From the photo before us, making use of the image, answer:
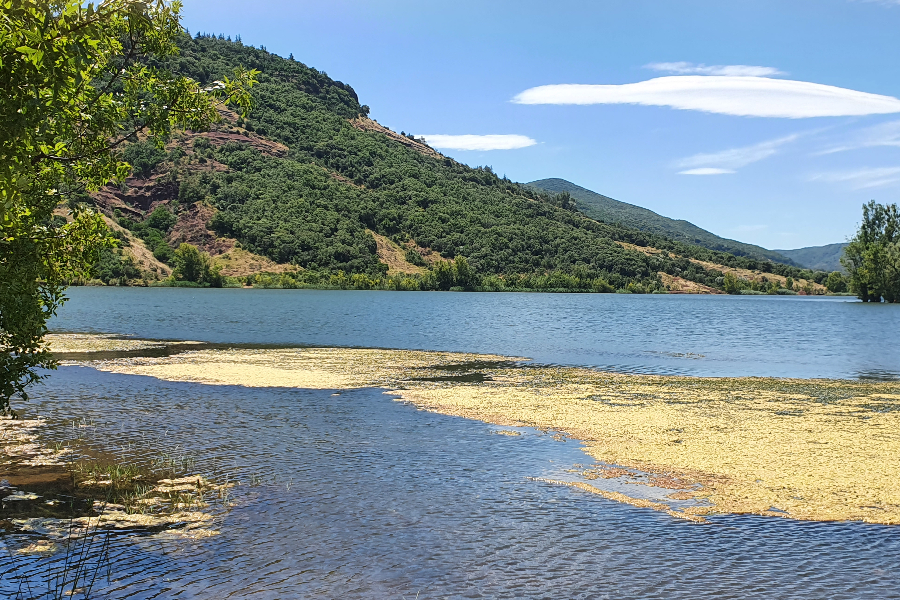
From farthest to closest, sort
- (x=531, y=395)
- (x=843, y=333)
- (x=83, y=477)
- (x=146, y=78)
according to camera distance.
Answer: (x=843, y=333) → (x=531, y=395) → (x=83, y=477) → (x=146, y=78)

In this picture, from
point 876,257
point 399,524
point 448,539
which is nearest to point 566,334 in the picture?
point 399,524

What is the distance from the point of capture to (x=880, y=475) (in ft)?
62.9

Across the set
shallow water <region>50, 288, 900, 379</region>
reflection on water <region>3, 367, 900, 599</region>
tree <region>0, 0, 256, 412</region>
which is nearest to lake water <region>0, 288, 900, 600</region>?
reflection on water <region>3, 367, 900, 599</region>

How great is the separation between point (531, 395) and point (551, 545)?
19.0 m

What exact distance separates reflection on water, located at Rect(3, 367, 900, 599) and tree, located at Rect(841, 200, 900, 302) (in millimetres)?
176440

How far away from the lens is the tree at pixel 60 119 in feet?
29.1

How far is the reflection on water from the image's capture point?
12383mm

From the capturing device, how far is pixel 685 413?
2866cm

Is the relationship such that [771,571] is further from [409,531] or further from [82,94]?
[82,94]

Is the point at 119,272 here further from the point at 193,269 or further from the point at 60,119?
the point at 60,119

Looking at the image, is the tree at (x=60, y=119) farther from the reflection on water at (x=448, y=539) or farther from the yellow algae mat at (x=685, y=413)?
the yellow algae mat at (x=685, y=413)

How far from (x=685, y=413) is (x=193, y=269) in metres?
177

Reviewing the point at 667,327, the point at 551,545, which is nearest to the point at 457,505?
the point at 551,545

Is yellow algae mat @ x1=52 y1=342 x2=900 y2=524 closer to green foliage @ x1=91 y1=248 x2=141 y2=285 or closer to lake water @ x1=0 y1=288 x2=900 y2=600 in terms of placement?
lake water @ x1=0 y1=288 x2=900 y2=600
